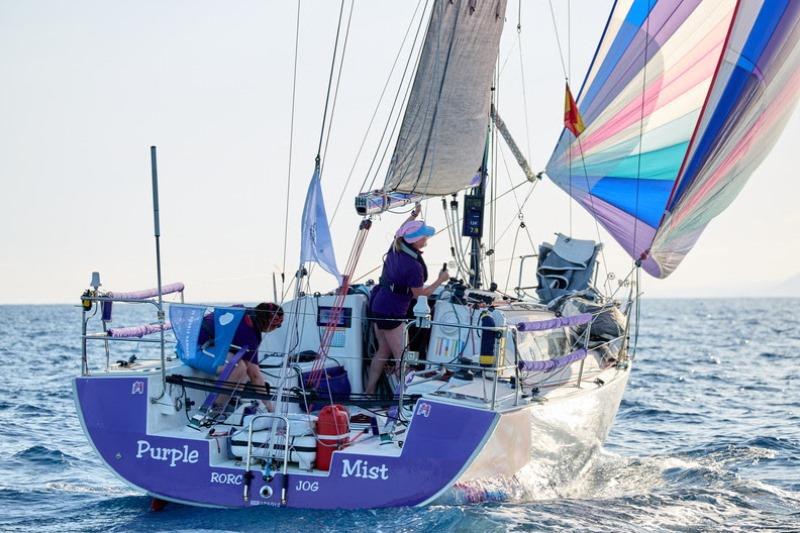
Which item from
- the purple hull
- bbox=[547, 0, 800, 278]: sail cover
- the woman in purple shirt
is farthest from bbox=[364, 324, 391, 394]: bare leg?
bbox=[547, 0, 800, 278]: sail cover

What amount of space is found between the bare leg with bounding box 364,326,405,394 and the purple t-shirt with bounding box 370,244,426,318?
0.53ft

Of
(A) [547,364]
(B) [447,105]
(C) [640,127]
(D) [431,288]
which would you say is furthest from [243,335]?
(C) [640,127]

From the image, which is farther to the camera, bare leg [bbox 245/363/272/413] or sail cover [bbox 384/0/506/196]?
sail cover [bbox 384/0/506/196]

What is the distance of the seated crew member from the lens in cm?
889

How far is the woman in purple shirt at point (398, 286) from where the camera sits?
936cm

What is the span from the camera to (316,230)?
8.15m

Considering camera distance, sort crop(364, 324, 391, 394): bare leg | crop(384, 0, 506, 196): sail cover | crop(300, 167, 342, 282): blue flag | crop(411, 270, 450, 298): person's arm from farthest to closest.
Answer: crop(384, 0, 506, 196): sail cover < crop(364, 324, 391, 394): bare leg < crop(411, 270, 450, 298): person's arm < crop(300, 167, 342, 282): blue flag

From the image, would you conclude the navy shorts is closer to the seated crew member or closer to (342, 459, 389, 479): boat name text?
the seated crew member

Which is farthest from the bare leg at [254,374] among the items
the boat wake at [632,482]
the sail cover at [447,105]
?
the sail cover at [447,105]

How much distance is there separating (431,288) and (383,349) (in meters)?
0.74

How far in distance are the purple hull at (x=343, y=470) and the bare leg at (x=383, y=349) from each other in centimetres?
176

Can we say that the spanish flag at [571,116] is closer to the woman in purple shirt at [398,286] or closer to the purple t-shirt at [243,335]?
the woman in purple shirt at [398,286]

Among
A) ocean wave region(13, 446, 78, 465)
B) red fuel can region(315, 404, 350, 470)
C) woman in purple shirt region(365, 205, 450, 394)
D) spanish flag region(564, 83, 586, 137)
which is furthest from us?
spanish flag region(564, 83, 586, 137)

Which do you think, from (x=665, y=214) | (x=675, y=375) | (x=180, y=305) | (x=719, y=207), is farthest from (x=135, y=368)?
(x=675, y=375)
